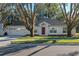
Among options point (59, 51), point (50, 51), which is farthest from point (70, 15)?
point (50, 51)

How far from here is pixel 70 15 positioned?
607 inches

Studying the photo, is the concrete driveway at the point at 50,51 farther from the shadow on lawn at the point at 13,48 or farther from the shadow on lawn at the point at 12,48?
the shadow on lawn at the point at 12,48

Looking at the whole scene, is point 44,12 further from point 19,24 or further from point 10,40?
point 10,40

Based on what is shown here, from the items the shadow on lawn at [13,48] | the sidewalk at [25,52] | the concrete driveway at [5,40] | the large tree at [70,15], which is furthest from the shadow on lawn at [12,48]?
the large tree at [70,15]

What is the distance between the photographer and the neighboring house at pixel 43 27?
594 inches

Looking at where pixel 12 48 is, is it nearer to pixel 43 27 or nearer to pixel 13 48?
pixel 13 48

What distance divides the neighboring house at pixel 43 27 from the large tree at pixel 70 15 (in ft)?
1.09

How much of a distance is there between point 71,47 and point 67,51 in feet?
3.97

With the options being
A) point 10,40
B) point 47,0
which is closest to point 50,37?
point 10,40

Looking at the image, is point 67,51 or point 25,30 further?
point 25,30

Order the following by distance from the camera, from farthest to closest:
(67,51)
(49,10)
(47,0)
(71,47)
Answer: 1. (49,10)
2. (71,47)
3. (67,51)
4. (47,0)

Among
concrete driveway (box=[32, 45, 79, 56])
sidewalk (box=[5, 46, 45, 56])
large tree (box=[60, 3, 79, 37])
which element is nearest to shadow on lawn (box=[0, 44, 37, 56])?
sidewalk (box=[5, 46, 45, 56])

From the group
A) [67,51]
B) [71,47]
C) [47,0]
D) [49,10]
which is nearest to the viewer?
[47,0]

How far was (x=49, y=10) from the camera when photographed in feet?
53.7
